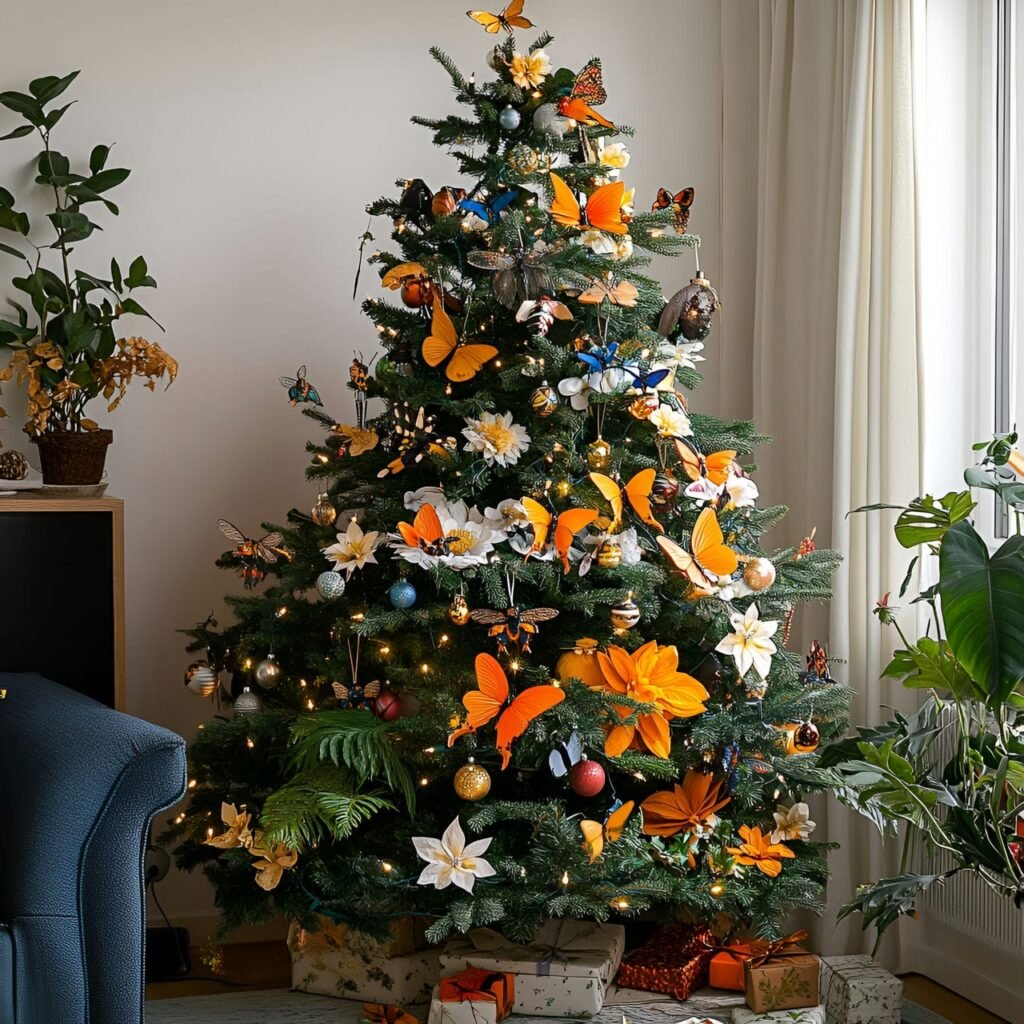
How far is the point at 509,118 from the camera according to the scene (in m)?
2.00

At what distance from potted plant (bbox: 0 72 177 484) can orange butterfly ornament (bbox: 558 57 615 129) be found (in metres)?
0.98

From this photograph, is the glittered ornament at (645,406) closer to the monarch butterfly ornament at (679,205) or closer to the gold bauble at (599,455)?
the gold bauble at (599,455)

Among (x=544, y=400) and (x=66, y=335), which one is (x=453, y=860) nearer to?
(x=544, y=400)

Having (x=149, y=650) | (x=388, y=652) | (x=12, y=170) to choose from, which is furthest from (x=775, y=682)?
(x=12, y=170)

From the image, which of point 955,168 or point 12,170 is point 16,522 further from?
point 955,168

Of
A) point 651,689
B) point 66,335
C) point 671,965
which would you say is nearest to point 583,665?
point 651,689

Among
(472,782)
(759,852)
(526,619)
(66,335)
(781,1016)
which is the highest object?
(66,335)

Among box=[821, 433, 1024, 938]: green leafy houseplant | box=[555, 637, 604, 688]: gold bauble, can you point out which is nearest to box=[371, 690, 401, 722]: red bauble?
box=[555, 637, 604, 688]: gold bauble

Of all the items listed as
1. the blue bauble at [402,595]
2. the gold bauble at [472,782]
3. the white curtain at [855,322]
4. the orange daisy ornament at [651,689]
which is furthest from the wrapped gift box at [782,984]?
the blue bauble at [402,595]

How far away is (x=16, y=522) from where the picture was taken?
231 cm

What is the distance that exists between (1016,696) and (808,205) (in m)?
1.23

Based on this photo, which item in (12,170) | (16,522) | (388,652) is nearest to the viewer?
(388,652)

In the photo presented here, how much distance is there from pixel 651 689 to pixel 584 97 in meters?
1.00

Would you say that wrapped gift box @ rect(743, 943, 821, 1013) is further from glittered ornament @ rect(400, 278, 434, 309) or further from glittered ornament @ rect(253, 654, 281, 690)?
glittered ornament @ rect(400, 278, 434, 309)
